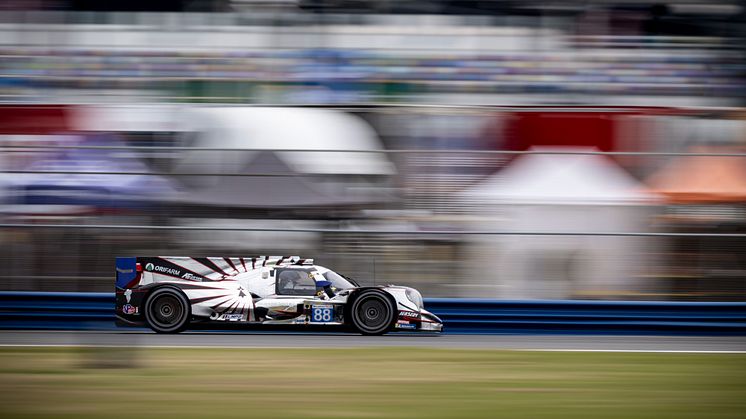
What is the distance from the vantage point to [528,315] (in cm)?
1195

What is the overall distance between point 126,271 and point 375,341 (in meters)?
2.85

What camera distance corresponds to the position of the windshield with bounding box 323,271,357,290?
1088 cm

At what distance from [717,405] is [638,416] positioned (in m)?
0.81

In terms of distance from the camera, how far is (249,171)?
1270 cm

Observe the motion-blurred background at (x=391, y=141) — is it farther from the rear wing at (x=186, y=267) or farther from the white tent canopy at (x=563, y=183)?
the rear wing at (x=186, y=267)

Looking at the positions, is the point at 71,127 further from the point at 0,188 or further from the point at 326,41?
the point at 326,41

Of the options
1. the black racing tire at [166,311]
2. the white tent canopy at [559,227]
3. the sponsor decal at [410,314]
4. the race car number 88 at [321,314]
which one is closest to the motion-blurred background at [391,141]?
the white tent canopy at [559,227]

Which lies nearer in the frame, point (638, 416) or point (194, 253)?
point (638, 416)

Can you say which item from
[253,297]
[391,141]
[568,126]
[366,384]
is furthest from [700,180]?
[366,384]

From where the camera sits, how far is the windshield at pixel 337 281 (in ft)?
35.7

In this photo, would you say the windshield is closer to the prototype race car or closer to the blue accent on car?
the prototype race car

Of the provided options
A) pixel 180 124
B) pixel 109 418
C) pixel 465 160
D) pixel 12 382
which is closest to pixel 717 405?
pixel 109 418

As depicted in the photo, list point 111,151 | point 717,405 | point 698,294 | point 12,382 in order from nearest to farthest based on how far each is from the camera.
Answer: point 717,405
point 12,382
point 698,294
point 111,151

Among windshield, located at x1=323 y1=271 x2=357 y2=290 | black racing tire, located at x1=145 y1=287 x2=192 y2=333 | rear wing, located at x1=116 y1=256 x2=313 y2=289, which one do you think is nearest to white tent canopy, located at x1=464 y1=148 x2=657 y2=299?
windshield, located at x1=323 y1=271 x2=357 y2=290
